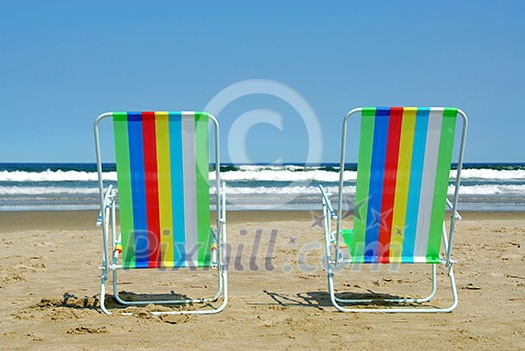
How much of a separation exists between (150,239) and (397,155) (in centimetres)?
172

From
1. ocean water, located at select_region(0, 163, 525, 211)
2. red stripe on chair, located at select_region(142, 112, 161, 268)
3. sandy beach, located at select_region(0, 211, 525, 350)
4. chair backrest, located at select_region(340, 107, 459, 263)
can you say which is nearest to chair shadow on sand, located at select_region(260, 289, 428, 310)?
sandy beach, located at select_region(0, 211, 525, 350)

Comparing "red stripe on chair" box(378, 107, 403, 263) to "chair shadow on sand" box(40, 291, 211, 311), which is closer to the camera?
"red stripe on chair" box(378, 107, 403, 263)

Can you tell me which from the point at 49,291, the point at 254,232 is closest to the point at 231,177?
the point at 254,232

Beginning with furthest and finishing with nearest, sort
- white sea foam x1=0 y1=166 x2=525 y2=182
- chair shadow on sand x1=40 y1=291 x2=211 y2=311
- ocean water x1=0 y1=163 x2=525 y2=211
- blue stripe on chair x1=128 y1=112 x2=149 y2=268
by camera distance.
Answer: white sea foam x1=0 y1=166 x2=525 y2=182
ocean water x1=0 y1=163 x2=525 y2=211
chair shadow on sand x1=40 y1=291 x2=211 y2=311
blue stripe on chair x1=128 y1=112 x2=149 y2=268

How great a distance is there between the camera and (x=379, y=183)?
3.30 metres

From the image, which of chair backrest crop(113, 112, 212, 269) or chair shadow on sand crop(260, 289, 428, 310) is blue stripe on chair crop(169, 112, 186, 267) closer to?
chair backrest crop(113, 112, 212, 269)

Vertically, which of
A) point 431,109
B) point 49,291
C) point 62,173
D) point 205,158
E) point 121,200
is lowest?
point 62,173

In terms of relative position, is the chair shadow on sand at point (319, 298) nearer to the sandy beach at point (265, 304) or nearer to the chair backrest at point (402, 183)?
the sandy beach at point (265, 304)

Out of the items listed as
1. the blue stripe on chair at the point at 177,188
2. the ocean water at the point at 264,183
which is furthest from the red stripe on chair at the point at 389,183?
the ocean water at the point at 264,183

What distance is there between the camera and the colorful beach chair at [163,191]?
3.16 meters

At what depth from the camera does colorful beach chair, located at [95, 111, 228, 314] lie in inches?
125

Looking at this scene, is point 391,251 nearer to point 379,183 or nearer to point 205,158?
point 379,183

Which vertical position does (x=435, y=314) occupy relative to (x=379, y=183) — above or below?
below

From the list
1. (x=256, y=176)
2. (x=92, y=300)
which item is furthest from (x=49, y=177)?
(x=92, y=300)
